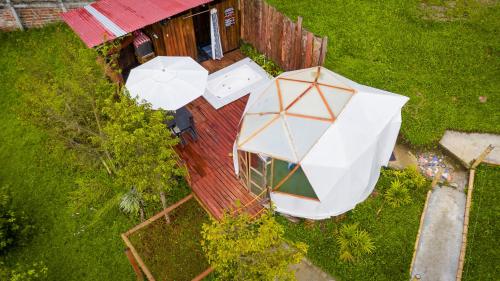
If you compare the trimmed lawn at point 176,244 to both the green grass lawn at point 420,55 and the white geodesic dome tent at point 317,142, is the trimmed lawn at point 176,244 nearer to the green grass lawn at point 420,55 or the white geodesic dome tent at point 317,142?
the white geodesic dome tent at point 317,142

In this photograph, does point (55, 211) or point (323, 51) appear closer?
point (55, 211)

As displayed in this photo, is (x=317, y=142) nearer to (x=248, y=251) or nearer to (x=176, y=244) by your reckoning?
(x=248, y=251)

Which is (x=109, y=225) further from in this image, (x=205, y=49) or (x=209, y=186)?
(x=205, y=49)

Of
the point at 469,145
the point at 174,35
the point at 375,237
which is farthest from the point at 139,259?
the point at 469,145

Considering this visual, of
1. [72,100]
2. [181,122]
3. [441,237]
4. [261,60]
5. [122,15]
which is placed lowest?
[441,237]

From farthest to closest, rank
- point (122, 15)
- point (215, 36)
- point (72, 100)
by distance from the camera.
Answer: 1. point (215, 36)
2. point (122, 15)
3. point (72, 100)

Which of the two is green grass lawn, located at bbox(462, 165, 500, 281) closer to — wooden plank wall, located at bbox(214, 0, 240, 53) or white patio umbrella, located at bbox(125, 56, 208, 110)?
white patio umbrella, located at bbox(125, 56, 208, 110)

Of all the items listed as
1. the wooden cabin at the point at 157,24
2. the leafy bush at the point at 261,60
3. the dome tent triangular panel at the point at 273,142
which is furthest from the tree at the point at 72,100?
the leafy bush at the point at 261,60
